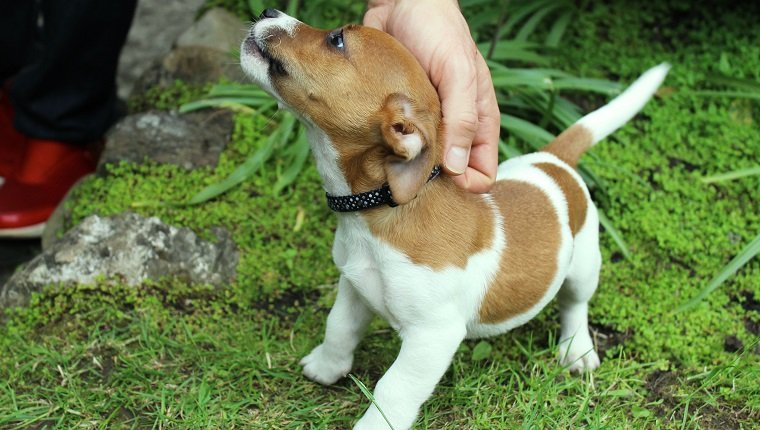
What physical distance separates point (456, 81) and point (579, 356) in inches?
51.1

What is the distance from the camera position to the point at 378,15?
3303 millimetres

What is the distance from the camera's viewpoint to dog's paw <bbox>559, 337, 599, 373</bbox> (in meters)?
3.37

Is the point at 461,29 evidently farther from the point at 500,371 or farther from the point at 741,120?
the point at 741,120

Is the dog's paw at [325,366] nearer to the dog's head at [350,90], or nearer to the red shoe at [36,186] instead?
the dog's head at [350,90]

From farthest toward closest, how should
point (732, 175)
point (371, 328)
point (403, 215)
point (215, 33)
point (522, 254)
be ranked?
point (215, 33), point (732, 175), point (371, 328), point (522, 254), point (403, 215)

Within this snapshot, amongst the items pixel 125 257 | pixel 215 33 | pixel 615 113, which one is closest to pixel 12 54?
pixel 215 33

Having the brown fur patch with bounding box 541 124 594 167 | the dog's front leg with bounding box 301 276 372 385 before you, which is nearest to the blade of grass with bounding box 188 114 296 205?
the dog's front leg with bounding box 301 276 372 385

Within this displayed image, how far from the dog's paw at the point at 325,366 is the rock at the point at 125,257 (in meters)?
0.74

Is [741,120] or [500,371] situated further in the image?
[741,120]

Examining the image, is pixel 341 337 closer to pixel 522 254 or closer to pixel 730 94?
pixel 522 254

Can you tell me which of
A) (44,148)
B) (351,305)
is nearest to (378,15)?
(351,305)

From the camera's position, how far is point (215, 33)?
4934mm

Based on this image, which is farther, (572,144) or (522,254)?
(572,144)

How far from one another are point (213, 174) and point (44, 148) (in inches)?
41.1
